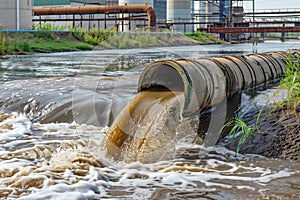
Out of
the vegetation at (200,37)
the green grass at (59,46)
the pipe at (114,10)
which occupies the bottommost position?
the green grass at (59,46)

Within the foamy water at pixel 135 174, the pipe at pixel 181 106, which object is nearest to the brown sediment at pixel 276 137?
the foamy water at pixel 135 174

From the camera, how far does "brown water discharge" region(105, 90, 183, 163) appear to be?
362 centimetres

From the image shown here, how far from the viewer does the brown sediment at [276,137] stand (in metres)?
3.69

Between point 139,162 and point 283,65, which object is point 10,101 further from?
point 283,65

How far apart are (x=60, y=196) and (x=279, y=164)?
1702mm

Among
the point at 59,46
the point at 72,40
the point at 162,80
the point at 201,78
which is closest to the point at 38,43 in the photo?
the point at 59,46

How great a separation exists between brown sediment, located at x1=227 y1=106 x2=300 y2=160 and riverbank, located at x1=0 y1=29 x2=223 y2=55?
12.6m

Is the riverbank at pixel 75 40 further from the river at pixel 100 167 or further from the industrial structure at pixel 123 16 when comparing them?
the river at pixel 100 167

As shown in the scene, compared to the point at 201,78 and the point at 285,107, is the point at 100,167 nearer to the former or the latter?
the point at 201,78

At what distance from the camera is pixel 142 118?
3.88 m

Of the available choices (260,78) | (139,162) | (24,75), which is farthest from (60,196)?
(24,75)

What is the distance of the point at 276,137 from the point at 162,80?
47.2 inches

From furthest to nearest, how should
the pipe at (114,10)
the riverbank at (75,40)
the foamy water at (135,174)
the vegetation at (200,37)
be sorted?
1. the vegetation at (200,37)
2. the pipe at (114,10)
3. the riverbank at (75,40)
4. the foamy water at (135,174)

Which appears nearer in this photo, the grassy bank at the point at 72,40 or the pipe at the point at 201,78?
the pipe at the point at 201,78
